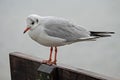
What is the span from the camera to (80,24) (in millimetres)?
1621

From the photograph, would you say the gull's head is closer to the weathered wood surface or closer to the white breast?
the white breast

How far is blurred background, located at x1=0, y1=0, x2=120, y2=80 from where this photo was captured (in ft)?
5.00

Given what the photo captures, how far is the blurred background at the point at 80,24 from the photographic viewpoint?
153 cm

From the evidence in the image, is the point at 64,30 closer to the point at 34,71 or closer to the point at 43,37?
the point at 43,37

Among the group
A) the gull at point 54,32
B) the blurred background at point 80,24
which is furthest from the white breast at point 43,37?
the blurred background at point 80,24

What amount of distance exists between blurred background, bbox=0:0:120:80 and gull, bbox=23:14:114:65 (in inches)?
26.6

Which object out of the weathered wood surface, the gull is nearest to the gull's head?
the gull

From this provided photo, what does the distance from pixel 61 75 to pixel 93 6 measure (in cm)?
84

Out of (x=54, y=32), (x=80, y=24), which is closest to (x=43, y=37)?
(x=54, y=32)

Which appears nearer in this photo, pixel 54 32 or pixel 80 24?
pixel 54 32

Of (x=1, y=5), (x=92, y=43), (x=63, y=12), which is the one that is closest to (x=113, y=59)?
(x=92, y=43)

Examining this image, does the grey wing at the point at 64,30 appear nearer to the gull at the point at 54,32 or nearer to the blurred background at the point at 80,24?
the gull at the point at 54,32

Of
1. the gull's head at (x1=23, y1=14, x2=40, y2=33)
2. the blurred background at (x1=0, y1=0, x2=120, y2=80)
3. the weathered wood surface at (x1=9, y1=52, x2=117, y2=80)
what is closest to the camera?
the weathered wood surface at (x1=9, y1=52, x2=117, y2=80)

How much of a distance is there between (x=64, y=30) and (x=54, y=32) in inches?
1.4
